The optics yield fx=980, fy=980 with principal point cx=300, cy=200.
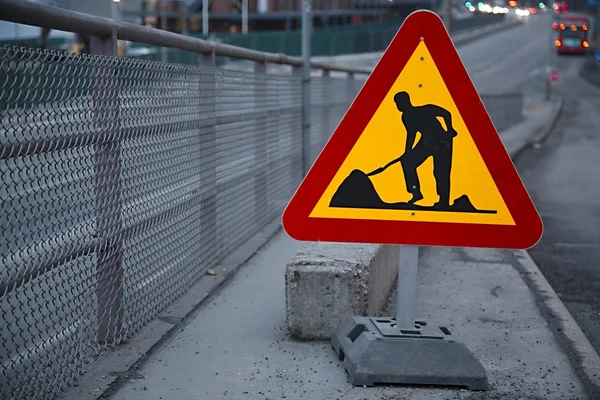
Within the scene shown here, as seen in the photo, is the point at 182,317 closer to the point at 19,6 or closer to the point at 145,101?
the point at 145,101

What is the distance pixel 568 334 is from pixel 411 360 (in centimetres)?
145

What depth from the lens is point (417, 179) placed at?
4477mm

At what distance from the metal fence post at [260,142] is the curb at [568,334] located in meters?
2.71

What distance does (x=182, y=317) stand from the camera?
5.64 metres

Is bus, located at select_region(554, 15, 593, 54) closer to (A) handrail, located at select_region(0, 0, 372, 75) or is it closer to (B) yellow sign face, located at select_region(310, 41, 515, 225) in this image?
(A) handrail, located at select_region(0, 0, 372, 75)

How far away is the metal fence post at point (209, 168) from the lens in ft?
22.4

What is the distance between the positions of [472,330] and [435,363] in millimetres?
1113

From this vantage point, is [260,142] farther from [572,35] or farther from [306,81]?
[572,35]

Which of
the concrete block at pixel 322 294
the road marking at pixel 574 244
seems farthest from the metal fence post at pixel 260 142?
the concrete block at pixel 322 294

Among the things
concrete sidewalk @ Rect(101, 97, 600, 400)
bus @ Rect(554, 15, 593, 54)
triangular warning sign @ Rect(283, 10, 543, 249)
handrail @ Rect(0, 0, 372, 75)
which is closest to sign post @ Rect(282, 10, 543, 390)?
triangular warning sign @ Rect(283, 10, 543, 249)

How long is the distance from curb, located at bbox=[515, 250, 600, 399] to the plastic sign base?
57cm

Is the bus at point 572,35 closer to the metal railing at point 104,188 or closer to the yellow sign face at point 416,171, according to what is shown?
the metal railing at point 104,188

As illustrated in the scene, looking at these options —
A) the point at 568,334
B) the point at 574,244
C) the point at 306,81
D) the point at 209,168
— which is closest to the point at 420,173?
the point at 568,334

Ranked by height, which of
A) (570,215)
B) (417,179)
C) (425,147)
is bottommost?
(570,215)
